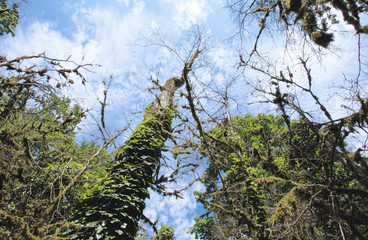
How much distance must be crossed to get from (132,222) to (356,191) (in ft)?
11.8

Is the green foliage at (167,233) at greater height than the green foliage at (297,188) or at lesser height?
greater

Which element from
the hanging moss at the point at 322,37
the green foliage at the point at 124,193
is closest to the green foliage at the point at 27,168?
the green foliage at the point at 124,193

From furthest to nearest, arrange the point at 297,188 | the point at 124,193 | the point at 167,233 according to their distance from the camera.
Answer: the point at 167,233 < the point at 124,193 < the point at 297,188

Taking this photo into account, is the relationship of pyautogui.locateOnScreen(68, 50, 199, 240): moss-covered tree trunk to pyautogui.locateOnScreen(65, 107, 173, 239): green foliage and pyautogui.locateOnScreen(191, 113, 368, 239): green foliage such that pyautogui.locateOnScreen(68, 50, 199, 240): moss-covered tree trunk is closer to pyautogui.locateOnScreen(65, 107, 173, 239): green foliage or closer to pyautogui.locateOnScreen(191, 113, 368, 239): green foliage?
pyautogui.locateOnScreen(65, 107, 173, 239): green foliage

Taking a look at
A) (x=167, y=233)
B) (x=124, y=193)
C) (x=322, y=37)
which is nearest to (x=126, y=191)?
(x=124, y=193)

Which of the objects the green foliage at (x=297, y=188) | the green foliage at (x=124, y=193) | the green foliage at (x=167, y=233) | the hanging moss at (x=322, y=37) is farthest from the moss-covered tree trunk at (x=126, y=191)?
the green foliage at (x=167, y=233)

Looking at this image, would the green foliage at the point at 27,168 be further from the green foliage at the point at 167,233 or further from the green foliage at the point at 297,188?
the green foliage at the point at 167,233

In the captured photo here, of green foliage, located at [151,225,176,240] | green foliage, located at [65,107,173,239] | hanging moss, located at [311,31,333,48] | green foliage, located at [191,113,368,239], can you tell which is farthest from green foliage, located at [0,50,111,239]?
green foliage, located at [151,225,176,240]

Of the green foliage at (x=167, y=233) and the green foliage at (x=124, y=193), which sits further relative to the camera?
the green foliage at (x=167, y=233)

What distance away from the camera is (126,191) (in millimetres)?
3684

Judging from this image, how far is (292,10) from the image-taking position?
3.88 meters

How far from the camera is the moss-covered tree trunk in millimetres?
3088

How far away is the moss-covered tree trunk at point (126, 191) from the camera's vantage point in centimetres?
309

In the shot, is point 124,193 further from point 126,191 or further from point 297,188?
point 297,188
